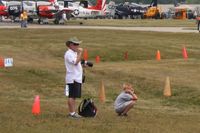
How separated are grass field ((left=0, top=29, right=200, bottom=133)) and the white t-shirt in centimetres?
93

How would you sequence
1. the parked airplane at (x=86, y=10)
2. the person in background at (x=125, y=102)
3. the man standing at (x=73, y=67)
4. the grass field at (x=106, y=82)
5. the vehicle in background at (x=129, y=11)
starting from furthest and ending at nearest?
the vehicle in background at (x=129, y=11)
the parked airplane at (x=86, y=10)
the person in background at (x=125, y=102)
the man standing at (x=73, y=67)
the grass field at (x=106, y=82)

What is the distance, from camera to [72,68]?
13.2 metres

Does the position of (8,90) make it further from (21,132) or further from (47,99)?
(21,132)

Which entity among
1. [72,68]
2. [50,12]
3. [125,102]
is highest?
[72,68]

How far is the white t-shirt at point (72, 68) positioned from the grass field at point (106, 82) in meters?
0.93

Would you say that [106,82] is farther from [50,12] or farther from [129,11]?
[129,11]

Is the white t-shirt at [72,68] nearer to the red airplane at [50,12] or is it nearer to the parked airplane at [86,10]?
the red airplane at [50,12]

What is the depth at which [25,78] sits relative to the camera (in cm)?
2364

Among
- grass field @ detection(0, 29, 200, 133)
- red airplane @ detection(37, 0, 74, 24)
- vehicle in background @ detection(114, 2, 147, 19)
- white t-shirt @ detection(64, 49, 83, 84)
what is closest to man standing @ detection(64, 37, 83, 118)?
white t-shirt @ detection(64, 49, 83, 84)

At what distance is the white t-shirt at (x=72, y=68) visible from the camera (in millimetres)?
13055

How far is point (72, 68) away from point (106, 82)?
10.1 m

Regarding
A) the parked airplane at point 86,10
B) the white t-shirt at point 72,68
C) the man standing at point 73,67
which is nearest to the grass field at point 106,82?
the man standing at point 73,67

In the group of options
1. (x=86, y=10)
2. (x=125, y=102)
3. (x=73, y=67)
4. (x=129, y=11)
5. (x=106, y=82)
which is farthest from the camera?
(x=129, y=11)

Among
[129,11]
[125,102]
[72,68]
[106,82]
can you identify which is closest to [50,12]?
[129,11]
